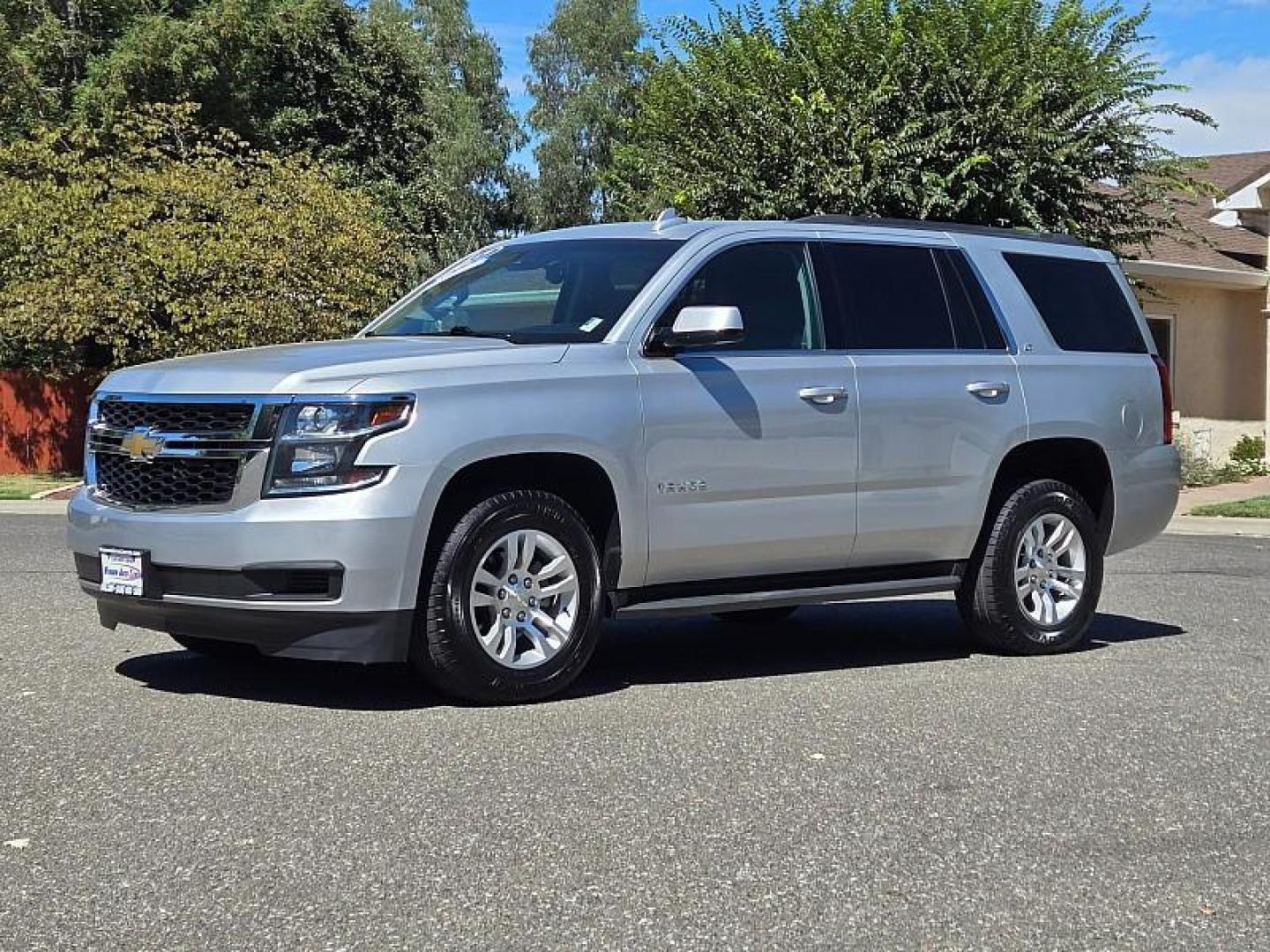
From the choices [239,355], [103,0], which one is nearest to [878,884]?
[239,355]

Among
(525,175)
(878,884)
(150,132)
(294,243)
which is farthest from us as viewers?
(525,175)

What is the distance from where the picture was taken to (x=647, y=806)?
17.5 ft

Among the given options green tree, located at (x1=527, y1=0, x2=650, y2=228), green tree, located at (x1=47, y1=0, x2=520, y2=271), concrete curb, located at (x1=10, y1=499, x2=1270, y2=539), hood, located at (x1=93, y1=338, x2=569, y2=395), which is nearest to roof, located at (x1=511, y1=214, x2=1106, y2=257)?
hood, located at (x1=93, y1=338, x2=569, y2=395)

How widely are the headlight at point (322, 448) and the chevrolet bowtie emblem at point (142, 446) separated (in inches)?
23.4

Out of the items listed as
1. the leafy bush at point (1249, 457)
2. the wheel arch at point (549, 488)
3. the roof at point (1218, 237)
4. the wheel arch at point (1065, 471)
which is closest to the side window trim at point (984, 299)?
the wheel arch at point (1065, 471)

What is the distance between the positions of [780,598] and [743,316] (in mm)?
1284

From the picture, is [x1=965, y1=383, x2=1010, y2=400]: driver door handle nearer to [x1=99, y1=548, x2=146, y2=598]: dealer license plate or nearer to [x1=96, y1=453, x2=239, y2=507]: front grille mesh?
[x1=96, y1=453, x2=239, y2=507]: front grille mesh

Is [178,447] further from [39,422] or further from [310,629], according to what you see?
[39,422]

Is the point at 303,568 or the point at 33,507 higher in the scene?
the point at 303,568

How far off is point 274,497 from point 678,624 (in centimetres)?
375

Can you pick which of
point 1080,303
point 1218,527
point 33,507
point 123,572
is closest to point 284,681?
point 123,572

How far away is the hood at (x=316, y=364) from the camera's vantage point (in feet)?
21.5

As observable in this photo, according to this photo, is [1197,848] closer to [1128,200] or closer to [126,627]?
[126,627]

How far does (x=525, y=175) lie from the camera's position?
54.9 meters
